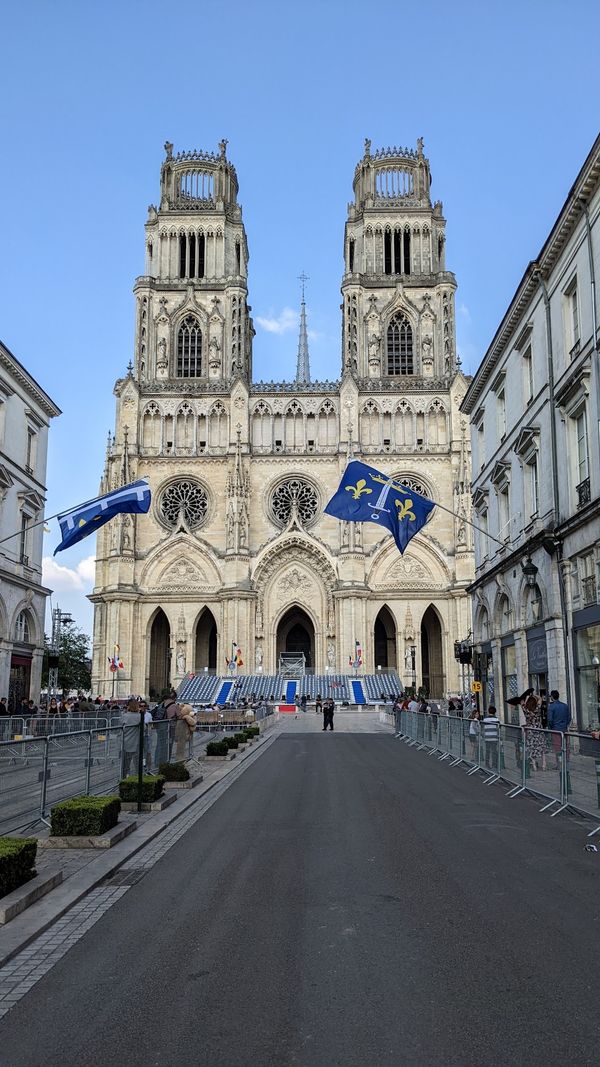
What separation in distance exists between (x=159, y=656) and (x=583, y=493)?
48.2 meters

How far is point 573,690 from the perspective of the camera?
23.2 metres

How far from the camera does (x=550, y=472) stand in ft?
82.9

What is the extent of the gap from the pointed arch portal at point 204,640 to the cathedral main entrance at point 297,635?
16.7 feet

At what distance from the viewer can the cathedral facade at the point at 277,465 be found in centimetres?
6216

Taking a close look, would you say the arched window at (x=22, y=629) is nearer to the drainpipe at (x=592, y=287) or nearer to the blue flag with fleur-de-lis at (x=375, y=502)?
the blue flag with fleur-de-lis at (x=375, y=502)

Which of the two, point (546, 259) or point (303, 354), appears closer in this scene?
point (546, 259)

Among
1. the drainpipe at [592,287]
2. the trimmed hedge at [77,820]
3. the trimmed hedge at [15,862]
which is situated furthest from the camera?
the drainpipe at [592,287]

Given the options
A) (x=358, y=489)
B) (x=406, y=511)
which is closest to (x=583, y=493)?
(x=406, y=511)

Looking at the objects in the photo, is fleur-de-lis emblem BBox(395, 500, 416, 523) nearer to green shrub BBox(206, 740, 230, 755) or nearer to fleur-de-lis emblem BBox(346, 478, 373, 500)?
fleur-de-lis emblem BBox(346, 478, 373, 500)

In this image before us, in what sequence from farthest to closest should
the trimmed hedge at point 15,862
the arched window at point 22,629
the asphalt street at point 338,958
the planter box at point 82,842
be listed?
the arched window at point 22,629 → the planter box at point 82,842 → the trimmed hedge at point 15,862 → the asphalt street at point 338,958

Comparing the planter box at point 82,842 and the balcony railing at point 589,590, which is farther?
the balcony railing at point 589,590

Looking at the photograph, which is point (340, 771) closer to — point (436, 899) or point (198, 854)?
point (198, 854)

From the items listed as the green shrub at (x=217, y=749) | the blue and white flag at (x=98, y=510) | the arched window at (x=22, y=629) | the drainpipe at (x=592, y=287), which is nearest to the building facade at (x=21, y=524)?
the arched window at (x=22, y=629)

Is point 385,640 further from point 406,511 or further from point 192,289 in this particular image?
point 406,511
